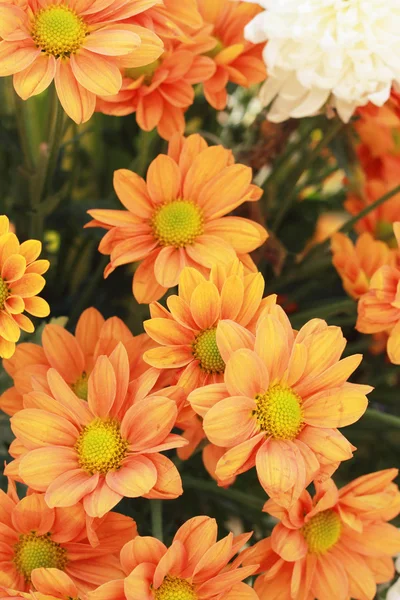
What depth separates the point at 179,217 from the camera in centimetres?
53

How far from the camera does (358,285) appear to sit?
60cm

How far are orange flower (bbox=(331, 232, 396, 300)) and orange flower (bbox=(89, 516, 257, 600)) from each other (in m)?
0.23

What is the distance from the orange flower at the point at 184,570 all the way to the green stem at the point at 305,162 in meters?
0.32

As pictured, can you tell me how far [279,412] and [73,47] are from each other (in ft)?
0.80

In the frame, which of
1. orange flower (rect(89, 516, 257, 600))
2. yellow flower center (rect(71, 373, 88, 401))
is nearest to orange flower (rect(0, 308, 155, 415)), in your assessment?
yellow flower center (rect(71, 373, 88, 401))

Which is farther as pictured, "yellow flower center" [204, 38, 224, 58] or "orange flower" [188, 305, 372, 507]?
"yellow flower center" [204, 38, 224, 58]

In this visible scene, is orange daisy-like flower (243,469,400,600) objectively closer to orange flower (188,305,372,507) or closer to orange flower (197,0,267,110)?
orange flower (188,305,372,507)

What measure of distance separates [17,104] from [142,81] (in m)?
0.09

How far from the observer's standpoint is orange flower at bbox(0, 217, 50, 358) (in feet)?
1.47

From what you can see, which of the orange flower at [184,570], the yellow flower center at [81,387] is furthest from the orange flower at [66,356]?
the orange flower at [184,570]

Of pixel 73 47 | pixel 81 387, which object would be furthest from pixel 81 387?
pixel 73 47

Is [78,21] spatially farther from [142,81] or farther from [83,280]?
[83,280]

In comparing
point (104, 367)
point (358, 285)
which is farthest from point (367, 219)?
point (104, 367)

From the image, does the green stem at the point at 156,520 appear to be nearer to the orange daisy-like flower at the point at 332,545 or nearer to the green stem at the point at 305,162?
the orange daisy-like flower at the point at 332,545
